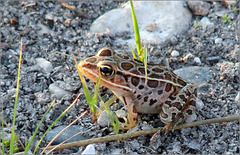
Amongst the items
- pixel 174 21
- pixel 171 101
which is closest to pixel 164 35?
pixel 174 21

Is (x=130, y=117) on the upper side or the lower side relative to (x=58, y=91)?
lower

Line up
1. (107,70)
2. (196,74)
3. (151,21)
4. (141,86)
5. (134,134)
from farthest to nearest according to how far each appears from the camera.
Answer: (151,21), (196,74), (141,86), (107,70), (134,134)

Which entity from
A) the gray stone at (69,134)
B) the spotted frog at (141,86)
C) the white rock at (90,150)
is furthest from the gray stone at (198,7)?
the white rock at (90,150)

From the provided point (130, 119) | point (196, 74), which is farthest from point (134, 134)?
point (196, 74)

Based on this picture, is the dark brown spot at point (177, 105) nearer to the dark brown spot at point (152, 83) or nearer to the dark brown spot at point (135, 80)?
the dark brown spot at point (152, 83)

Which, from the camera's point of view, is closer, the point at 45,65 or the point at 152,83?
the point at 152,83

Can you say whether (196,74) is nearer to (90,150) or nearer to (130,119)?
(130,119)
